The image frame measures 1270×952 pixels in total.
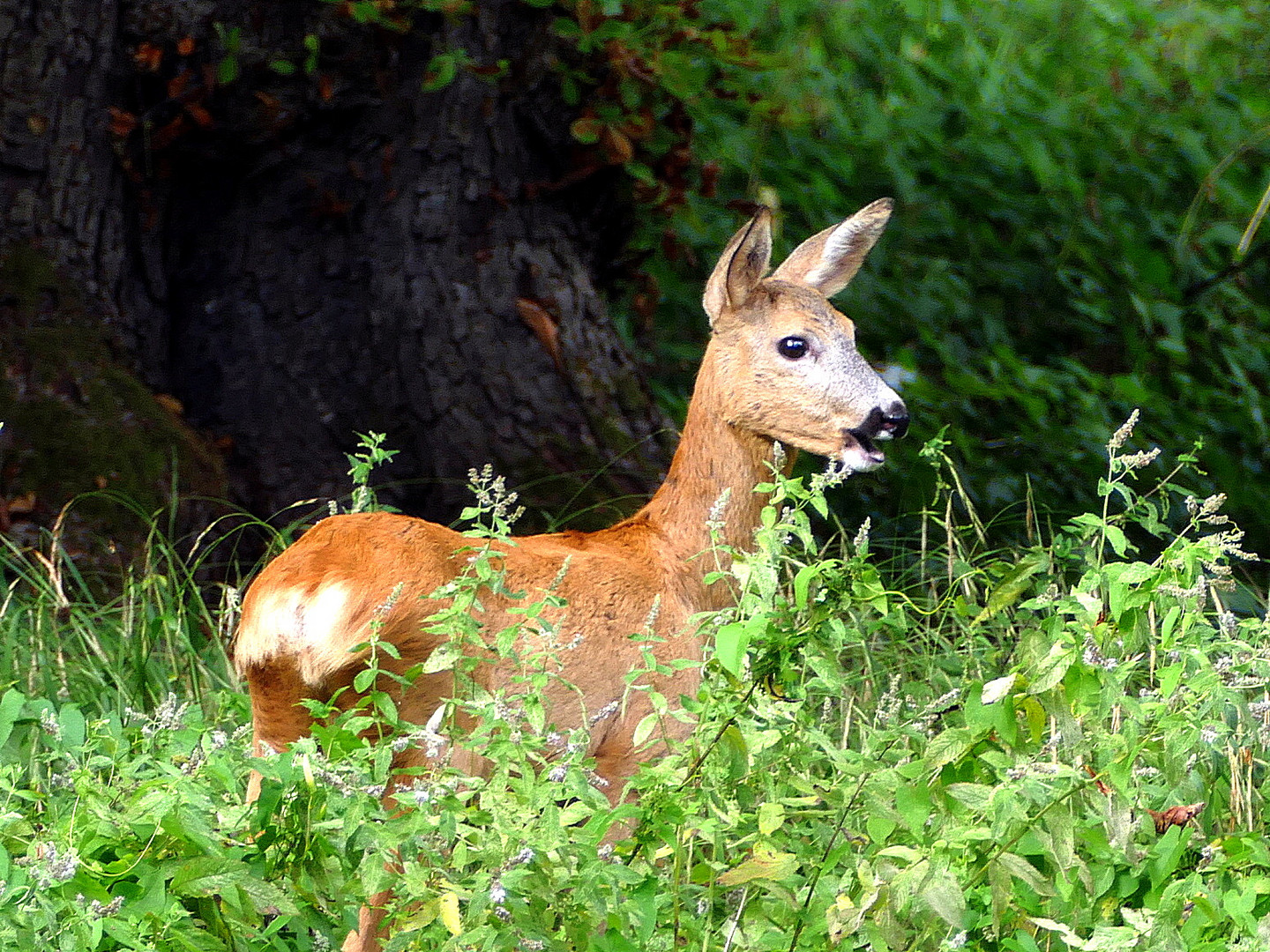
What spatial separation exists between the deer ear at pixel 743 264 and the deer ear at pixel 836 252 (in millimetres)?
187

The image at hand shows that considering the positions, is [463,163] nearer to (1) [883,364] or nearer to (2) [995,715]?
(1) [883,364]

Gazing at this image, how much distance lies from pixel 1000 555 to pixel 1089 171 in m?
3.14

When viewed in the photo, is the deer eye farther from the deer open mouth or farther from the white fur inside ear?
the white fur inside ear

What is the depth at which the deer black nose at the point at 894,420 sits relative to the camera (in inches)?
132

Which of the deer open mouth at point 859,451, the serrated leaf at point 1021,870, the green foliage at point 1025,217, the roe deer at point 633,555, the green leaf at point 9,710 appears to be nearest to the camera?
the serrated leaf at point 1021,870

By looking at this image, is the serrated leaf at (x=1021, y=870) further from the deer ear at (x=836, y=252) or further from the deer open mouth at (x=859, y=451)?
the deer ear at (x=836, y=252)

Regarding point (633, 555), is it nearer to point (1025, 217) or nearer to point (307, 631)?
point (307, 631)

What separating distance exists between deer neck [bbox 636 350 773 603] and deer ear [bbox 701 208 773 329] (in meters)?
0.13

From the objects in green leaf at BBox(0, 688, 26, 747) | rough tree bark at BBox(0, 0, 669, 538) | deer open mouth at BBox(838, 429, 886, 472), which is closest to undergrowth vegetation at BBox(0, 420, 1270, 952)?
green leaf at BBox(0, 688, 26, 747)

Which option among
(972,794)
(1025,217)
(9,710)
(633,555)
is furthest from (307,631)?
(1025,217)

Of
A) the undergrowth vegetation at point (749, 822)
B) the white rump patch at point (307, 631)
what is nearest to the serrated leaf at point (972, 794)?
the undergrowth vegetation at point (749, 822)

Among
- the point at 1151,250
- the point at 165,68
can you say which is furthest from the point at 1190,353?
the point at 165,68

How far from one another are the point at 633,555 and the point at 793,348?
553 mm

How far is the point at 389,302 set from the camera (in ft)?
17.0
